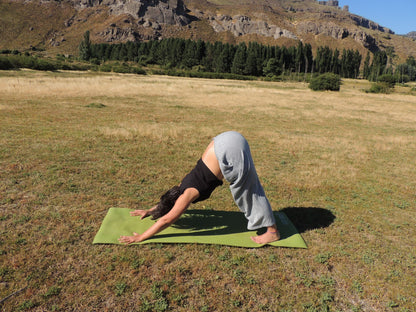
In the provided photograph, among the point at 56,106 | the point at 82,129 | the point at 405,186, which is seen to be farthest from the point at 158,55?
the point at 405,186

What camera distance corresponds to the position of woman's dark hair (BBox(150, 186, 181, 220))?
5.05 metres

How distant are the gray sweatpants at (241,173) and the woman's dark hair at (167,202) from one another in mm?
1051

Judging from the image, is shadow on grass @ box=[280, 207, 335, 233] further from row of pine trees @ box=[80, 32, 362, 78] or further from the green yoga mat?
row of pine trees @ box=[80, 32, 362, 78]

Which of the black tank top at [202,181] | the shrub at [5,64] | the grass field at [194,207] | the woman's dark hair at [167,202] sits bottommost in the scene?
the grass field at [194,207]

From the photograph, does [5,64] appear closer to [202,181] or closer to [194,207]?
[194,207]

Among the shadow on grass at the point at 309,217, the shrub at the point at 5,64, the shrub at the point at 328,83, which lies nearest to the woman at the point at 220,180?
the shadow on grass at the point at 309,217

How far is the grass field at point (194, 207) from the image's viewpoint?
398cm

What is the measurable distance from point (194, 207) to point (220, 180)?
7.55ft

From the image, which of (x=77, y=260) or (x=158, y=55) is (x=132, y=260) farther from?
(x=158, y=55)

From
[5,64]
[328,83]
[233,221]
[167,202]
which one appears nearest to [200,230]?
[233,221]

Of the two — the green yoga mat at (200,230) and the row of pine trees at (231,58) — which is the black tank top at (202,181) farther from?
the row of pine trees at (231,58)

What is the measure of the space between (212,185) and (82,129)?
11442mm

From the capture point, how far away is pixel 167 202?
203 inches

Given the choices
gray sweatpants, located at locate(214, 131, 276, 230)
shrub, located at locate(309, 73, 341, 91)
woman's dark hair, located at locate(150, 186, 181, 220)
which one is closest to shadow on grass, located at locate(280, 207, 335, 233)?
gray sweatpants, located at locate(214, 131, 276, 230)
